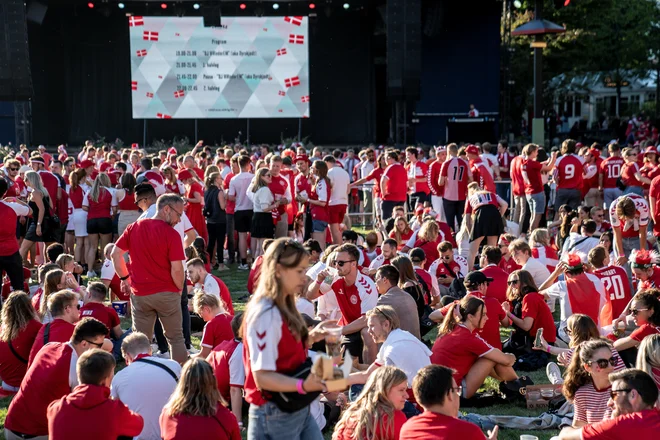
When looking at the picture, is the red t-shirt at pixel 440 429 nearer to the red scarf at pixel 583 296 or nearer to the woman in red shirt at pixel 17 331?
the woman in red shirt at pixel 17 331

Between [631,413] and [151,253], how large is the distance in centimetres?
375

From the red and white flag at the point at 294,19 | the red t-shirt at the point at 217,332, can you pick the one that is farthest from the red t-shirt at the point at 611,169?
the red and white flag at the point at 294,19

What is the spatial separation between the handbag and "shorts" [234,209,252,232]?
28.4 feet

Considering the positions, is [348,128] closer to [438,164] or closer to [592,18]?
[592,18]

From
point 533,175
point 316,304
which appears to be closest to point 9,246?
point 316,304

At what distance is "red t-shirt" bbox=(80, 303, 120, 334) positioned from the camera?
6.89 metres

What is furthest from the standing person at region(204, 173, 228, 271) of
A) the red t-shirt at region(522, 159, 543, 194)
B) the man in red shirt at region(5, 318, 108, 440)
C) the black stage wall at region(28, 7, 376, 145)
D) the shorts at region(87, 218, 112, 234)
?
the black stage wall at region(28, 7, 376, 145)

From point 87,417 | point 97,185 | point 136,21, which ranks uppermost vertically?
point 136,21

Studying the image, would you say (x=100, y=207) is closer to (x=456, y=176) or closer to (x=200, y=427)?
(x=456, y=176)

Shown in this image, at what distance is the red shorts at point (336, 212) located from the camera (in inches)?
482

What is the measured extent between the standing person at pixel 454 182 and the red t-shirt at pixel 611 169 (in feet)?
7.77

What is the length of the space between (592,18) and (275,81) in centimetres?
1053

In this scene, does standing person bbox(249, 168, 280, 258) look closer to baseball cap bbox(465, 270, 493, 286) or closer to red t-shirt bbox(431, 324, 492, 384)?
baseball cap bbox(465, 270, 493, 286)

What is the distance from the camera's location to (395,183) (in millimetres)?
12992
